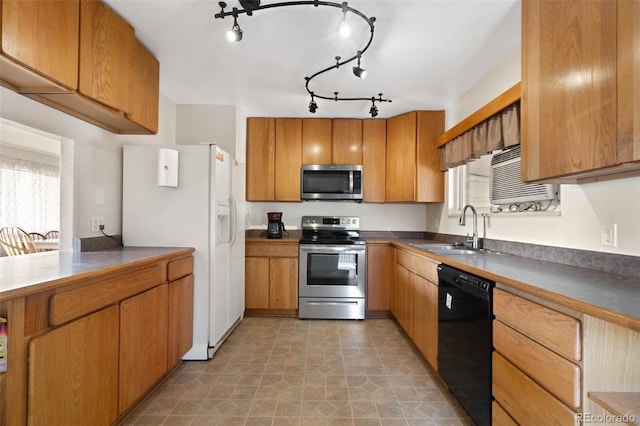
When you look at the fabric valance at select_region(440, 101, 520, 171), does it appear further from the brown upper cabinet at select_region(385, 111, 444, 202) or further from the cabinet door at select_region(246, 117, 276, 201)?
the cabinet door at select_region(246, 117, 276, 201)

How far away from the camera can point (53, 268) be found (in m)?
1.35

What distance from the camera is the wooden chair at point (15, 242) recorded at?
2.49 meters

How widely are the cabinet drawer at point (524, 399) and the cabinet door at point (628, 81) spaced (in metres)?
0.89

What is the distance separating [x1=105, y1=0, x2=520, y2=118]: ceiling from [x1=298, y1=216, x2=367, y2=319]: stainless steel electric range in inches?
65.5

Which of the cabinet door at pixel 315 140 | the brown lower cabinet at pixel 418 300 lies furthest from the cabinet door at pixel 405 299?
the cabinet door at pixel 315 140

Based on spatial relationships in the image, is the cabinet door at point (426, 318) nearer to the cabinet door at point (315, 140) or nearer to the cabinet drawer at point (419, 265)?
the cabinet drawer at point (419, 265)

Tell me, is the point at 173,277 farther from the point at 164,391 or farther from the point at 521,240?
the point at 521,240

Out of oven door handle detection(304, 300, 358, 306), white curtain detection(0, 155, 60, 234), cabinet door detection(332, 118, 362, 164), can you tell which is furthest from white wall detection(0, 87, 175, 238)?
white curtain detection(0, 155, 60, 234)

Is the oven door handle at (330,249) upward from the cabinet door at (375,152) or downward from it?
downward

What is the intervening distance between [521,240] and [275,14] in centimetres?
221

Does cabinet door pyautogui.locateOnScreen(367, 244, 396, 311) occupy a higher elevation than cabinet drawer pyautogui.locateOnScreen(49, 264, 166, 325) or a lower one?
lower

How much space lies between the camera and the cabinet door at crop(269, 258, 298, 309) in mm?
3336

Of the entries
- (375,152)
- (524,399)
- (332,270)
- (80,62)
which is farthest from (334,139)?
(524,399)

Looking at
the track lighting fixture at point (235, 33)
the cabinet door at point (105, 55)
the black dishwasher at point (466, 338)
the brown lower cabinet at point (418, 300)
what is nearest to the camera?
the black dishwasher at point (466, 338)
